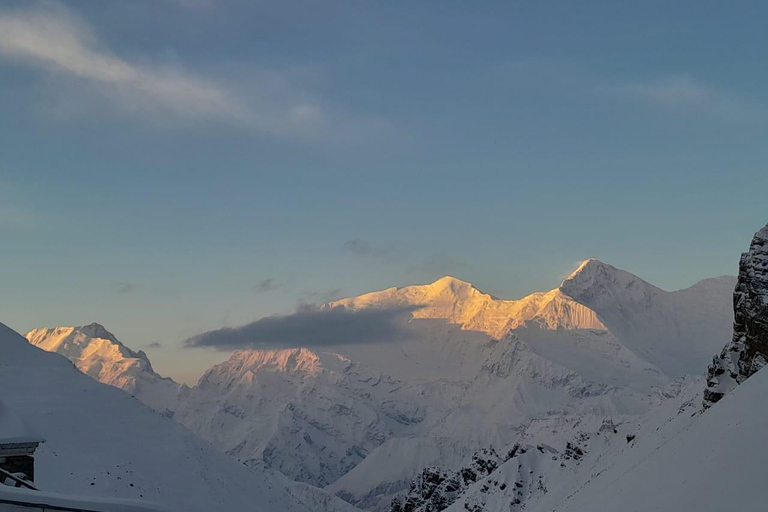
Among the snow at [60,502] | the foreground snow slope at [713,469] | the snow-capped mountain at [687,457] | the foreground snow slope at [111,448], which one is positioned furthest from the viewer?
the foreground snow slope at [111,448]

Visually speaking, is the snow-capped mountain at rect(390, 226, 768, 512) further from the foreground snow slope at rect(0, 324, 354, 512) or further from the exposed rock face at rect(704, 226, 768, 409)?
the foreground snow slope at rect(0, 324, 354, 512)

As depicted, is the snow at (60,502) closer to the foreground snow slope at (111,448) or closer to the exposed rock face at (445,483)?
the foreground snow slope at (111,448)

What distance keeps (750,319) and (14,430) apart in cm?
4637

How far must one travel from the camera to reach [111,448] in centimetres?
7056

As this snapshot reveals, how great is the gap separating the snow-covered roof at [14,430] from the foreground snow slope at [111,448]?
41103mm

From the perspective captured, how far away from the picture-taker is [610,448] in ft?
301

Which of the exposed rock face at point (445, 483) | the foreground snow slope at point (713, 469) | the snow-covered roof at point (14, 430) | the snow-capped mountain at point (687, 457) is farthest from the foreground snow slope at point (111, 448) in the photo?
the exposed rock face at point (445, 483)

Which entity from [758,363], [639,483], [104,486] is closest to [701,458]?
[639,483]

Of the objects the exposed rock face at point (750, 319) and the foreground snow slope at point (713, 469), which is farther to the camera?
the exposed rock face at point (750, 319)

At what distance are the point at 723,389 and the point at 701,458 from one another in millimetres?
25905

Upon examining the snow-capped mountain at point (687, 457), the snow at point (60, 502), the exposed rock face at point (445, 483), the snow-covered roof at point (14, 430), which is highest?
the snow-covered roof at point (14, 430)

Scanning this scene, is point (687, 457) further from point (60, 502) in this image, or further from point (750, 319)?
point (60, 502)

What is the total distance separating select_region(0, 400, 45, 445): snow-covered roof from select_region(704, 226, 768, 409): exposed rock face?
44564 mm

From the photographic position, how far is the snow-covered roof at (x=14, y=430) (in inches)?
580
